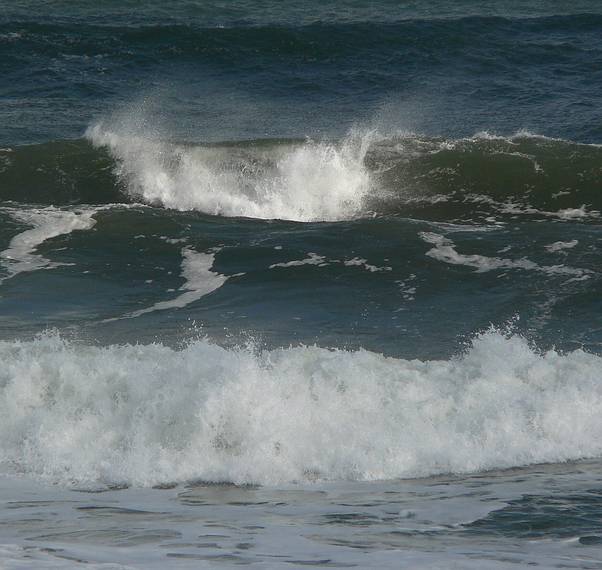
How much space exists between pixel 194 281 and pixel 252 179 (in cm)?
622

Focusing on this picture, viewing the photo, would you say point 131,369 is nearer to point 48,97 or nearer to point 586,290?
point 586,290

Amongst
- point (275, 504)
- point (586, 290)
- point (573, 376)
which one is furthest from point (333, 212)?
point (275, 504)

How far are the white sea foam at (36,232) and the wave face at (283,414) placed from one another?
4.48m

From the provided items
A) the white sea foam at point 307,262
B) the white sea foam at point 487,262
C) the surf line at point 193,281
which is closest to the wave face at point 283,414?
the surf line at point 193,281

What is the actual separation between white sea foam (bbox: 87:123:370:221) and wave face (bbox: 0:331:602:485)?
9.03 meters

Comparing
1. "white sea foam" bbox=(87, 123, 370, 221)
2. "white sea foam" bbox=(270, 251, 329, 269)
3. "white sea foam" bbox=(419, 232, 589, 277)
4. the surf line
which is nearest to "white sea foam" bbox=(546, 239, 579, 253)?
"white sea foam" bbox=(419, 232, 589, 277)

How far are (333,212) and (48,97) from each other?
10.3m

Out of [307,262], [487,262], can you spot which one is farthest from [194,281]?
[487,262]

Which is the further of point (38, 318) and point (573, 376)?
point (38, 318)

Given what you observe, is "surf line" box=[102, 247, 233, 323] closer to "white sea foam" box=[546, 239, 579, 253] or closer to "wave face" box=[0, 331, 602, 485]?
"wave face" box=[0, 331, 602, 485]

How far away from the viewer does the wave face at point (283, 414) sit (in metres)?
9.32

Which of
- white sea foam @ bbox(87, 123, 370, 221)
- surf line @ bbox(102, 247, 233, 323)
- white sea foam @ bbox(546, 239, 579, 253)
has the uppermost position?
white sea foam @ bbox(87, 123, 370, 221)

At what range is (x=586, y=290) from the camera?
14148 mm

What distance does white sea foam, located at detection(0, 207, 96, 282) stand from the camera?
15.4 metres
